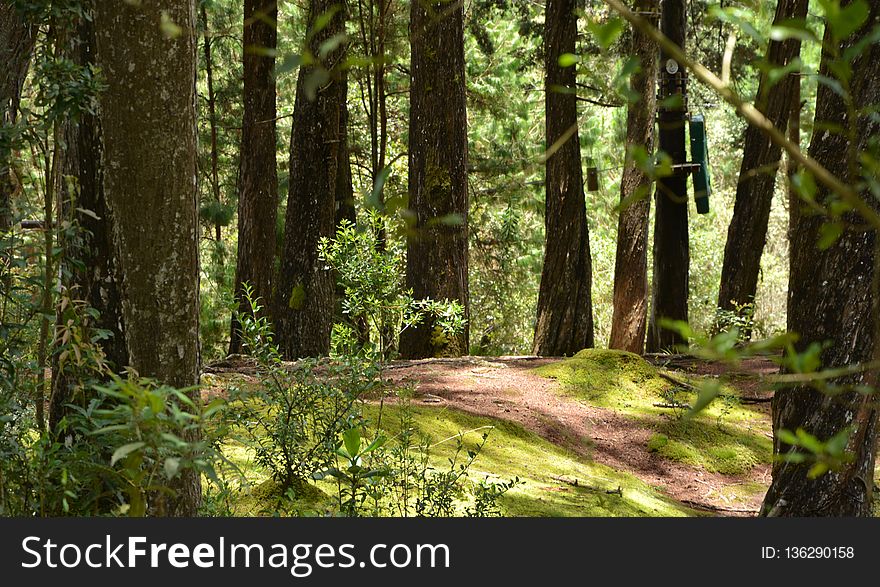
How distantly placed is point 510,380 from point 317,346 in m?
4.06

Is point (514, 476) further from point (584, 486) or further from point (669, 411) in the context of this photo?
point (669, 411)

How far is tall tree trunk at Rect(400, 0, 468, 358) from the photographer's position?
33.7 ft

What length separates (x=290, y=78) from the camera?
70.8 ft

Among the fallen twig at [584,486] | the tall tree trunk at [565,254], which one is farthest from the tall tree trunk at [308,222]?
the fallen twig at [584,486]

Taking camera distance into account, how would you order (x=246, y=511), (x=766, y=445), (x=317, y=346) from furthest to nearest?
(x=317, y=346), (x=766, y=445), (x=246, y=511)

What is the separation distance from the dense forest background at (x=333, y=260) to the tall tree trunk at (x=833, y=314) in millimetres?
13

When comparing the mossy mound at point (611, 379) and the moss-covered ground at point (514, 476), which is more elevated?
the mossy mound at point (611, 379)

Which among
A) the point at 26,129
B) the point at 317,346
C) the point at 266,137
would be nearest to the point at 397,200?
the point at 26,129

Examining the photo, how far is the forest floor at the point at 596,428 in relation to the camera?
5945mm

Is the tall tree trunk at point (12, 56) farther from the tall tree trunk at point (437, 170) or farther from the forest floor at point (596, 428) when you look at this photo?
the tall tree trunk at point (437, 170)

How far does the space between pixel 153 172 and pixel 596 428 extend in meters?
5.17

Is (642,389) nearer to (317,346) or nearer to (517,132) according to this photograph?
(317,346)

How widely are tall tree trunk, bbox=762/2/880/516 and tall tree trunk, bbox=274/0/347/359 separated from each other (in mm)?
8046

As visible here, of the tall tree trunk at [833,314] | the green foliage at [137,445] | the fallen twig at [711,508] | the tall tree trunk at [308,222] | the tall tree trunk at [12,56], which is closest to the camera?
the green foliage at [137,445]
